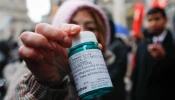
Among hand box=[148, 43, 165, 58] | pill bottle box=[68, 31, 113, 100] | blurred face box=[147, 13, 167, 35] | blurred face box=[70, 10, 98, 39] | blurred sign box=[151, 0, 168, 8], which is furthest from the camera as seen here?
blurred sign box=[151, 0, 168, 8]

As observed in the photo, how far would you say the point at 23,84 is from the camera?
43.1 inches

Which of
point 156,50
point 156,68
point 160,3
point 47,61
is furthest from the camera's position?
point 160,3

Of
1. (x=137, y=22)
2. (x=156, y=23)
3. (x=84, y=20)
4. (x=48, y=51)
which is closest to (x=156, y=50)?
(x=156, y=23)

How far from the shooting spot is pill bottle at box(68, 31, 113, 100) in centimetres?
91

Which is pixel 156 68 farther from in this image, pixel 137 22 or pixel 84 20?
pixel 137 22

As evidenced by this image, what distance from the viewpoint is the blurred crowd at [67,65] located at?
3.19 feet

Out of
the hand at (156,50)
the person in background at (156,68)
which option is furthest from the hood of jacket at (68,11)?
the person in background at (156,68)

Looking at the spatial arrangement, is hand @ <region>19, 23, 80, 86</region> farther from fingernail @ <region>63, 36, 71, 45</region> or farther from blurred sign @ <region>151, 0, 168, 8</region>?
blurred sign @ <region>151, 0, 168, 8</region>

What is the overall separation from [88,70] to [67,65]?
19 centimetres

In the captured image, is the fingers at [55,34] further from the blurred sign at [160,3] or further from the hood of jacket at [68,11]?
the blurred sign at [160,3]

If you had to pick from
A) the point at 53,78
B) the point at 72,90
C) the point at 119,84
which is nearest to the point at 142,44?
the point at 119,84

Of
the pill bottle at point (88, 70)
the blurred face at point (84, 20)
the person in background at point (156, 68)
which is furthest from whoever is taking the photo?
the person in background at point (156, 68)

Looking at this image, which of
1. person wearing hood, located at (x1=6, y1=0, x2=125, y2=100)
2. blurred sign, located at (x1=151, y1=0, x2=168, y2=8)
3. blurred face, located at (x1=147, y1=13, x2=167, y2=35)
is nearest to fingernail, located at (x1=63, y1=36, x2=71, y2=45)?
person wearing hood, located at (x1=6, y1=0, x2=125, y2=100)

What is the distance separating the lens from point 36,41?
923mm
